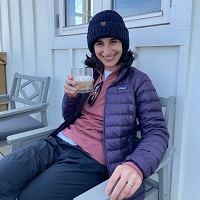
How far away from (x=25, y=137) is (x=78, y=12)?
1.24 m

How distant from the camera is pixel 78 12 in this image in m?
2.06

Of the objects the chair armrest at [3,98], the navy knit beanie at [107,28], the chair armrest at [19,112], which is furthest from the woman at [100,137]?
the chair armrest at [3,98]

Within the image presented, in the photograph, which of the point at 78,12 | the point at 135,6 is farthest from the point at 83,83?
the point at 78,12

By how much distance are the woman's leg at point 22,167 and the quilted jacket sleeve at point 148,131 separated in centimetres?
52

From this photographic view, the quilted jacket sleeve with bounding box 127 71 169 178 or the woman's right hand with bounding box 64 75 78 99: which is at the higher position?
the woman's right hand with bounding box 64 75 78 99

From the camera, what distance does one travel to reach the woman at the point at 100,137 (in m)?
1.07

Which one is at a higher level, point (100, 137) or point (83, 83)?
point (83, 83)

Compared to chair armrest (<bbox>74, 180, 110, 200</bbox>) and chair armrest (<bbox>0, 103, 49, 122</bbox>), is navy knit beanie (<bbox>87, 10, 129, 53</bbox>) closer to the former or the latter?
chair armrest (<bbox>74, 180, 110, 200</bbox>)

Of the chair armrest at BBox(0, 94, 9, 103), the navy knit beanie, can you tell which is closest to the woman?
the navy knit beanie

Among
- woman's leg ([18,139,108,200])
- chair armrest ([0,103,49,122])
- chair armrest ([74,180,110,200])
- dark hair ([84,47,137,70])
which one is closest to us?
chair armrest ([74,180,110,200])

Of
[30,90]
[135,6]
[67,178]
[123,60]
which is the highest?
[135,6]

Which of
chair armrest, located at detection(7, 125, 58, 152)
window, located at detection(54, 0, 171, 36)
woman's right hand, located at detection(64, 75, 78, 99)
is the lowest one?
chair armrest, located at detection(7, 125, 58, 152)

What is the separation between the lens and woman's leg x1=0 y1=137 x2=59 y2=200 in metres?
1.10

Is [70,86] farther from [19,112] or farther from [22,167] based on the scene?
[19,112]
